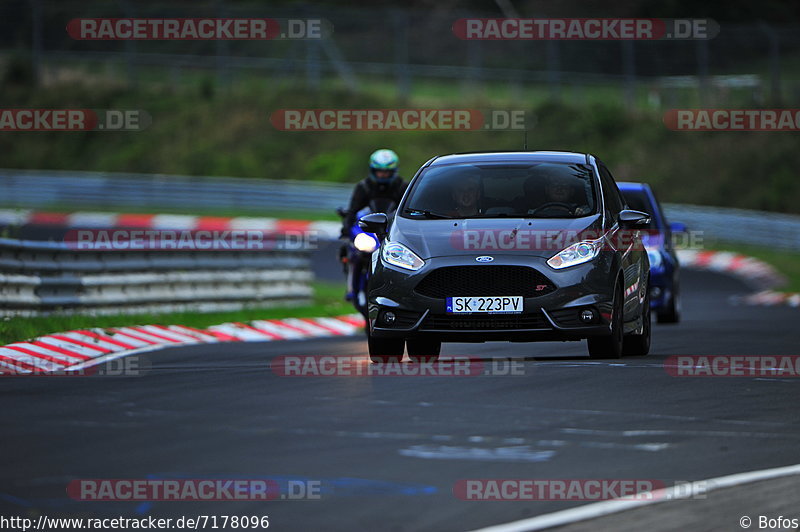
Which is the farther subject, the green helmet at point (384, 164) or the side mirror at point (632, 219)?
the green helmet at point (384, 164)

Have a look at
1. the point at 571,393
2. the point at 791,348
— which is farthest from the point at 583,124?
the point at 571,393

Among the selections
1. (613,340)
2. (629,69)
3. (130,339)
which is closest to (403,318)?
(613,340)

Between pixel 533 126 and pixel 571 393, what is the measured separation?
40.7 metres

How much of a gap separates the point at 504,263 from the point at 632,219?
1.52m

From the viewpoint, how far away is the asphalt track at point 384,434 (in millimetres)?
6887

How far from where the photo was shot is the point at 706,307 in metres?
25.9

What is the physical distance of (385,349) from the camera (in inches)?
511

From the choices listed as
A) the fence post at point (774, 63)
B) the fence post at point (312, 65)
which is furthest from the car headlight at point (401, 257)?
the fence post at point (312, 65)

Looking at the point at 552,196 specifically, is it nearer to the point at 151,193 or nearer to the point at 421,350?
the point at 421,350

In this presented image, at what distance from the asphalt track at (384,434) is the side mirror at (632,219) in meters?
1.11

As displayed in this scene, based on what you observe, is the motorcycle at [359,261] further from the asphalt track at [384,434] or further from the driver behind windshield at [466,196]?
the asphalt track at [384,434]

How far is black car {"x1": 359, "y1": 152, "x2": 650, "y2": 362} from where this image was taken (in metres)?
12.3

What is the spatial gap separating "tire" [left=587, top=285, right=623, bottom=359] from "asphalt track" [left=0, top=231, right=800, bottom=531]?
15cm

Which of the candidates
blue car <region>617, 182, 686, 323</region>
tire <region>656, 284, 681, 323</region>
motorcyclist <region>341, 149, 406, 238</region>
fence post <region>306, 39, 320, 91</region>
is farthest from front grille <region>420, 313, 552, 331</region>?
fence post <region>306, 39, 320, 91</region>
